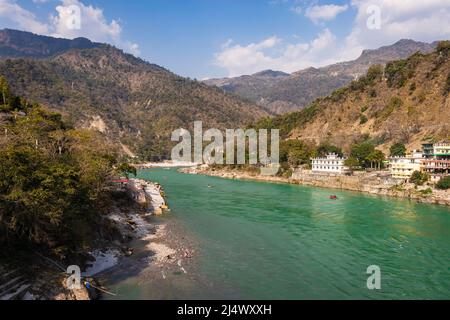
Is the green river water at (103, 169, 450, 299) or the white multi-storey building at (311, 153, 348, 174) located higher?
the white multi-storey building at (311, 153, 348, 174)

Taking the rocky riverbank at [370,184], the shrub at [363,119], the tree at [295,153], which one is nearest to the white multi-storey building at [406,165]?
the rocky riverbank at [370,184]

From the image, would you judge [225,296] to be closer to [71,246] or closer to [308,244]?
[71,246]

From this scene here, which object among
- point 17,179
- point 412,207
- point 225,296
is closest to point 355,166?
point 412,207

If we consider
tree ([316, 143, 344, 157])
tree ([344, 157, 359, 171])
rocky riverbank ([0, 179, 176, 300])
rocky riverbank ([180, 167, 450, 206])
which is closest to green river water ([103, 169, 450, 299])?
rocky riverbank ([0, 179, 176, 300])

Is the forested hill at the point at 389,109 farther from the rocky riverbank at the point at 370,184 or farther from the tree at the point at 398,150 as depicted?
the rocky riverbank at the point at 370,184

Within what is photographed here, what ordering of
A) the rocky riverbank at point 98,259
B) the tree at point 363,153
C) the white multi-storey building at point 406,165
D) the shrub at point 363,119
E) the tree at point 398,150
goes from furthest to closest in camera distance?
the shrub at point 363,119, the tree at point 363,153, the tree at point 398,150, the white multi-storey building at point 406,165, the rocky riverbank at point 98,259

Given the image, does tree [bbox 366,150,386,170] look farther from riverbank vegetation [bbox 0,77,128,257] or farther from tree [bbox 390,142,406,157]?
riverbank vegetation [bbox 0,77,128,257]
